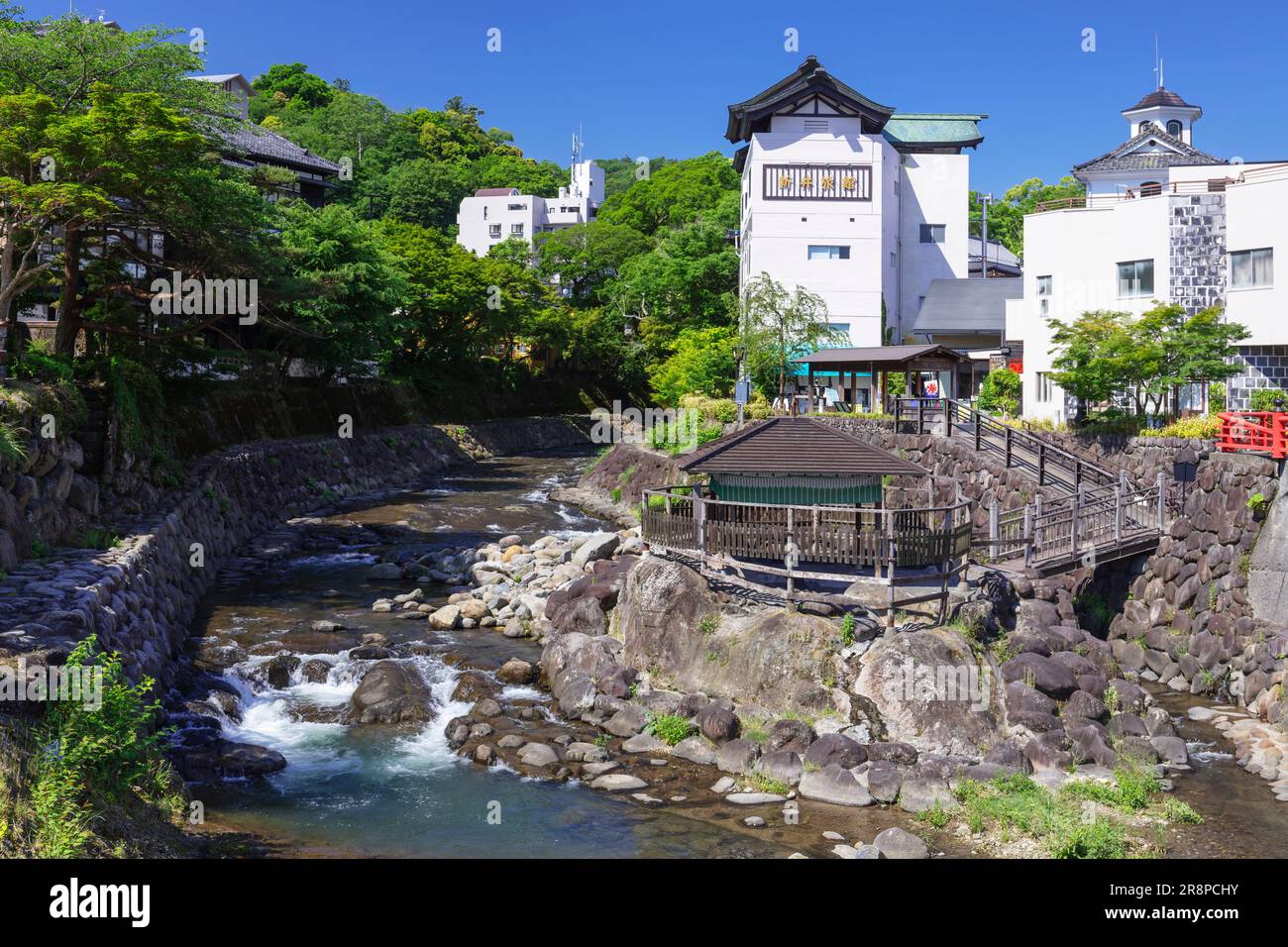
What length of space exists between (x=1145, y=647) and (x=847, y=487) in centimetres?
1058

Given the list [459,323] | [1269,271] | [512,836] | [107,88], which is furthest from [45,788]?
[459,323]

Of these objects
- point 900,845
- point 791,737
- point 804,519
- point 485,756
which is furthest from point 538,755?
point 804,519

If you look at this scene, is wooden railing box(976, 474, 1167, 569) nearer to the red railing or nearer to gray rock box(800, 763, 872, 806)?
the red railing

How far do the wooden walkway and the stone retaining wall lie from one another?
18838 millimetres

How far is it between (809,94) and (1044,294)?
17.9 m

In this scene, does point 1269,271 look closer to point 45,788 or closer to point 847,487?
point 847,487

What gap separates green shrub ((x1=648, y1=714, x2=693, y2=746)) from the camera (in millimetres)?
19062

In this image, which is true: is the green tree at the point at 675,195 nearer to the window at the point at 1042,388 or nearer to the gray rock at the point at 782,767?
the window at the point at 1042,388

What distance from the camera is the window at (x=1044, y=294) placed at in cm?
4122

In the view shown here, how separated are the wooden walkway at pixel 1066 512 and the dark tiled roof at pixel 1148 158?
2138cm

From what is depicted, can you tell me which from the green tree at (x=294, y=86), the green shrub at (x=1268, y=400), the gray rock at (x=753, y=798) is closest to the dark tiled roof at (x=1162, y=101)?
the green shrub at (x=1268, y=400)

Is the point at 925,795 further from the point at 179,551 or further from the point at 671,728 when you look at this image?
the point at 179,551

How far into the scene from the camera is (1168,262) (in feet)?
121

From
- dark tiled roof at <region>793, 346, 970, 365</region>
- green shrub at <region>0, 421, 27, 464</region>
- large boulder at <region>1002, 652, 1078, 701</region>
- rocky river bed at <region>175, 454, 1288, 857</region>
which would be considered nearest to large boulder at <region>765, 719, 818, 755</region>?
rocky river bed at <region>175, 454, 1288, 857</region>
